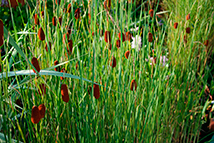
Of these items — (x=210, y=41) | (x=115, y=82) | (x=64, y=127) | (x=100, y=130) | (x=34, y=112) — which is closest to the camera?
(x=34, y=112)

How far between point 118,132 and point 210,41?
2103 mm

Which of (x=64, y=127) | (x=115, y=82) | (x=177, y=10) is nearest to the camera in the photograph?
(x=64, y=127)

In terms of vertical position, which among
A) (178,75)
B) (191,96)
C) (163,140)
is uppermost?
(178,75)

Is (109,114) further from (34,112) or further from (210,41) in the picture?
(210,41)

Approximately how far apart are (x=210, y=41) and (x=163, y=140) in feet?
5.76

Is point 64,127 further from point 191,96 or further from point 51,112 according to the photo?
point 191,96

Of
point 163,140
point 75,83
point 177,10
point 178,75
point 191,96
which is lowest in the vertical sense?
point 163,140

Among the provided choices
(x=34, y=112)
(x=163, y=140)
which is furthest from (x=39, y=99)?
(x=163, y=140)

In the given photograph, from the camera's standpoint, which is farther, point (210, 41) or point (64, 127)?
point (210, 41)

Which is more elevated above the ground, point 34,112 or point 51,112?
point 34,112

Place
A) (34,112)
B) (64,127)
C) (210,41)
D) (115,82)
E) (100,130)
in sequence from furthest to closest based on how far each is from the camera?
(210,41) < (115,82) < (64,127) < (100,130) < (34,112)

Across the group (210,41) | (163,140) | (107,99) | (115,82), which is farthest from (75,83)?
(210,41)

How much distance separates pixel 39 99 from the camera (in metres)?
1.13

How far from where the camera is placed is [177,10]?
289 centimetres
